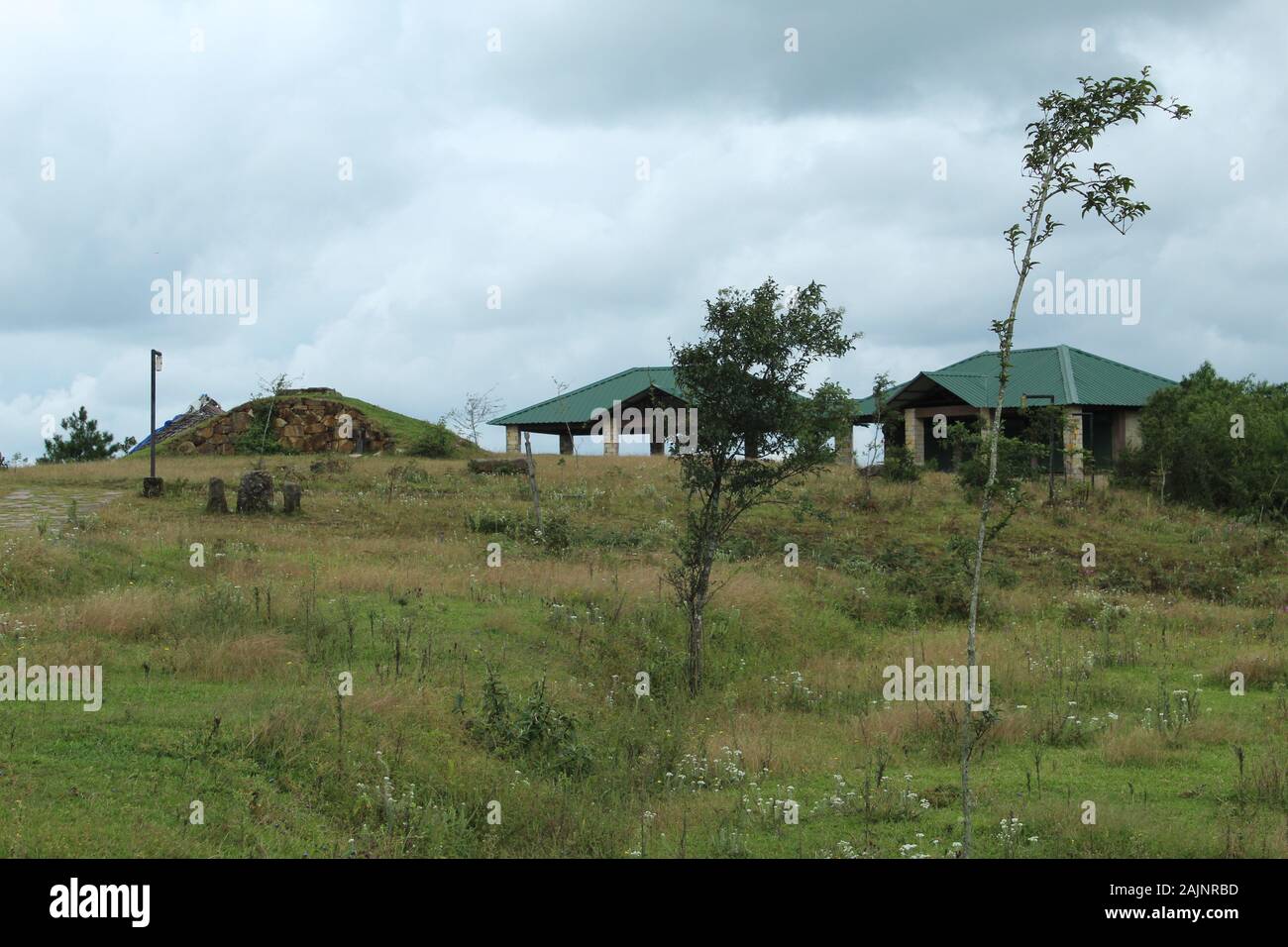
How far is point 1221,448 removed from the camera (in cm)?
3453

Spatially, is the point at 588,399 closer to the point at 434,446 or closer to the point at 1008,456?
the point at 434,446

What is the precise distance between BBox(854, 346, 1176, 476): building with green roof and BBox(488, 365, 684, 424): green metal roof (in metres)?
10.3

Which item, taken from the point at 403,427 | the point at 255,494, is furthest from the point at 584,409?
the point at 255,494

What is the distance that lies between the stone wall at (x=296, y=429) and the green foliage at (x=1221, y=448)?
2933 cm

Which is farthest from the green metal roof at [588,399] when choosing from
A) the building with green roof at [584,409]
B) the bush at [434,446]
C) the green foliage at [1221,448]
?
the green foliage at [1221,448]

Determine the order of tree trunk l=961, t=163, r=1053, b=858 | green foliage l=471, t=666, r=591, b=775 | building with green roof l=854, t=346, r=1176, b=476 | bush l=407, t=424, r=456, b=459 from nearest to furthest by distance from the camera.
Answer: tree trunk l=961, t=163, r=1053, b=858, green foliage l=471, t=666, r=591, b=775, building with green roof l=854, t=346, r=1176, b=476, bush l=407, t=424, r=456, b=459

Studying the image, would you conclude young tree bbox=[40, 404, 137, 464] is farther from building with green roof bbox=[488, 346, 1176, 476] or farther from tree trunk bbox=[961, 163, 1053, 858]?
tree trunk bbox=[961, 163, 1053, 858]

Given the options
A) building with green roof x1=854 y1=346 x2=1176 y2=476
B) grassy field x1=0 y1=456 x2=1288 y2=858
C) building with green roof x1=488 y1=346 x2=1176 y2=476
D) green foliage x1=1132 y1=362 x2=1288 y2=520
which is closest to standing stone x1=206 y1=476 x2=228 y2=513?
grassy field x1=0 y1=456 x2=1288 y2=858

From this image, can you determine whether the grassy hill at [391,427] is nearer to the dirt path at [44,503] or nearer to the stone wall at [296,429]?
the stone wall at [296,429]

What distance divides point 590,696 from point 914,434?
31.1 meters

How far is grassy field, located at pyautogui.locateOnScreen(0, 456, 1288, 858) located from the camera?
8.79m

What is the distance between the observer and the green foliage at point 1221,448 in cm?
3244
